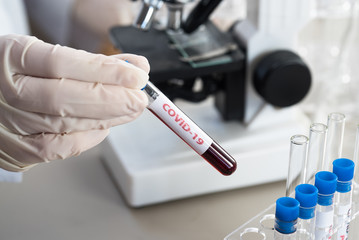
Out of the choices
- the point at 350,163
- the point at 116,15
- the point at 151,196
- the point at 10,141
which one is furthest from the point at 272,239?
the point at 116,15

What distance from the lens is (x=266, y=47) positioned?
1.22 metres

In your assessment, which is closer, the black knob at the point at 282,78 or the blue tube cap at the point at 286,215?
the blue tube cap at the point at 286,215

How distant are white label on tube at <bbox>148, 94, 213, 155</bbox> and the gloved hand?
0.02 m

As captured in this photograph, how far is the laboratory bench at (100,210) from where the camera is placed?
1068mm

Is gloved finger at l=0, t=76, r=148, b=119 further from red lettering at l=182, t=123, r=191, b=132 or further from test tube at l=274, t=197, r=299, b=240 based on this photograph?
test tube at l=274, t=197, r=299, b=240

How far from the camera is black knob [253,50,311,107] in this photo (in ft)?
3.81

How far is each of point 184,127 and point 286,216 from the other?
0.67 feet

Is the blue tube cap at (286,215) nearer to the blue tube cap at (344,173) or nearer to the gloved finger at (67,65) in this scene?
the blue tube cap at (344,173)

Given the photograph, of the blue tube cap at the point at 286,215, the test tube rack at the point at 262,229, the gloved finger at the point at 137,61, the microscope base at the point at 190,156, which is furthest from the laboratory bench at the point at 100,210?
the gloved finger at the point at 137,61

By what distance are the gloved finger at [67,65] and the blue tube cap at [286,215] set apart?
0.28 meters

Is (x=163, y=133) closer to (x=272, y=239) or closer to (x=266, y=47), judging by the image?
(x=266, y=47)

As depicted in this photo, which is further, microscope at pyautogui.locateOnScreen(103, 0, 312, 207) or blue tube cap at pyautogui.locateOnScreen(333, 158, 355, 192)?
microscope at pyautogui.locateOnScreen(103, 0, 312, 207)

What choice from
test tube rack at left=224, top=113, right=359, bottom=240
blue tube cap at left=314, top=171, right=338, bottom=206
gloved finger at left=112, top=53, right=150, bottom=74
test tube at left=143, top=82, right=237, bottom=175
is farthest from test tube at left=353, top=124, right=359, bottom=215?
gloved finger at left=112, top=53, right=150, bottom=74

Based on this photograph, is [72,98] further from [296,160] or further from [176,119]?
[296,160]
